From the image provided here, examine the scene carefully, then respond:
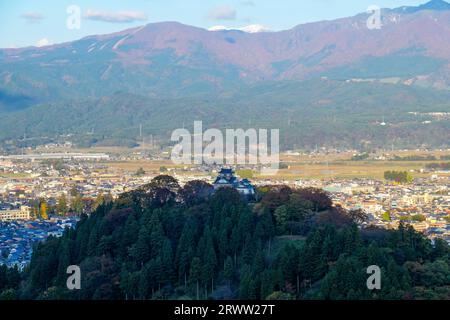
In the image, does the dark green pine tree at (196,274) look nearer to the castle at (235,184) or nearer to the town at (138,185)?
the castle at (235,184)

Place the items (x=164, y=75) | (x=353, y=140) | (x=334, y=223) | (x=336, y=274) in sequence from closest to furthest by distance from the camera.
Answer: (x=336, y=274), (x=334, y=223), (x=353, y=140), (x=164, y=75)

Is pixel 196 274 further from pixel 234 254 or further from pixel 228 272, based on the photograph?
pixel 234 254

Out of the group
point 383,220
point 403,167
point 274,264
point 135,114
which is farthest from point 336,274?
point 135,114

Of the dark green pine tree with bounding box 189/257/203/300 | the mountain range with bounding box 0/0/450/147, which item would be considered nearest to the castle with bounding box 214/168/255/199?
the dark green pine tree with bounding box 189/257/203/300

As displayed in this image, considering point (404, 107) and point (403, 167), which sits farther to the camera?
point (404, 107)

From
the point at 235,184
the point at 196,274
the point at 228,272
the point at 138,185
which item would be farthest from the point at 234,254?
the point at 138,185
